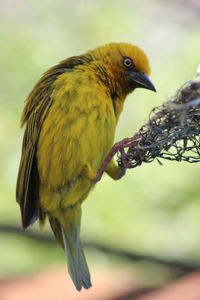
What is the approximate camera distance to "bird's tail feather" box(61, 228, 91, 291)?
434cm

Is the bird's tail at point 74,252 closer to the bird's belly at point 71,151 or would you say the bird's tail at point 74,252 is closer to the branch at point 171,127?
the bird's belly at point 71,151

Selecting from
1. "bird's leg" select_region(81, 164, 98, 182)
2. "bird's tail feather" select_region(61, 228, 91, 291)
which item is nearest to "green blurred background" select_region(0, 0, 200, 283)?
"bird's tail feather" select_region(61, 228, 91, 291)

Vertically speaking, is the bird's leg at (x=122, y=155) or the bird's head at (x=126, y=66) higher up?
the bird's head at (x=126, y=66)

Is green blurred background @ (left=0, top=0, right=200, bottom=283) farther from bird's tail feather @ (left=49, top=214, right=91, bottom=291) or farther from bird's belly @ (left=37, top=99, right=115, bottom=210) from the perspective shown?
bird's belly @ (left=37, top=99, right=115, bottom=210)

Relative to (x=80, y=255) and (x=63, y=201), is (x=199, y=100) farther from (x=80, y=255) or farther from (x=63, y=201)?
(x=80, y=255)

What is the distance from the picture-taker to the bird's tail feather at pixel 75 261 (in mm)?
4344

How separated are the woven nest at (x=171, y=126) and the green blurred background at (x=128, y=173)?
7.74 ft

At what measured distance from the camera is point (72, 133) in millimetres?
3936

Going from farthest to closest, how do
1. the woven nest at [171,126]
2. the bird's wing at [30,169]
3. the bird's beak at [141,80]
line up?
the bird's beak at [141,80] < the bird's wing at [30,169] < the woven nest at [171,126]

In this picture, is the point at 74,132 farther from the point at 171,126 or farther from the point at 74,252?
the point at 171,126

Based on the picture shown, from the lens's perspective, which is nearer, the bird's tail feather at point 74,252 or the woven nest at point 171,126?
the woven nest at point 171,126

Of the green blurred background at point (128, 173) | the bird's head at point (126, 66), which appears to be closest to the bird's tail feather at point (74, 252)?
the bird's head at point (126, 66)

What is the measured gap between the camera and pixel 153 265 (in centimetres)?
568

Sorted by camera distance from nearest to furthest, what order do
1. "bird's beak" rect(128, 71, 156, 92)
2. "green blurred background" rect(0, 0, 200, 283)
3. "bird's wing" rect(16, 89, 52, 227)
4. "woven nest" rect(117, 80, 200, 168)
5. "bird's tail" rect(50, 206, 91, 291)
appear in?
"woven nest" rect(117, 80, 200, 168) < "bird's wing" rect(16, 89, 52, 227) < "bird's beak" rect(128, 71, 156, 92) < "bird's tail" rect(50, 206, 91, 291) < "green blurred background" rect(0, 0, 200, 283)
